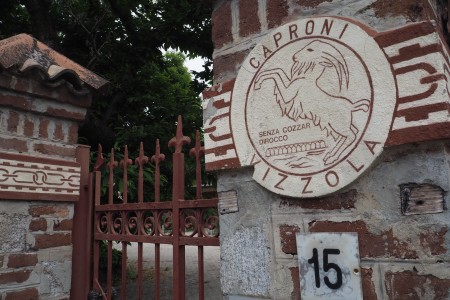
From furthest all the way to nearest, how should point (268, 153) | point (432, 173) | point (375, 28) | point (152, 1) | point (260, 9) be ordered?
point (152, 1) < point (260, 9) < point (268, 153) < point (375, 28) < point (432, 173)

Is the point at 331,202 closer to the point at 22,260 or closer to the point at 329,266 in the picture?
the point at 329,266

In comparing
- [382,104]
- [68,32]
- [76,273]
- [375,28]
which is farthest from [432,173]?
[68,32]

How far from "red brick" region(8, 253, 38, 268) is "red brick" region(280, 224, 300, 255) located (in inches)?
62.7

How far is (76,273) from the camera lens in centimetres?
250

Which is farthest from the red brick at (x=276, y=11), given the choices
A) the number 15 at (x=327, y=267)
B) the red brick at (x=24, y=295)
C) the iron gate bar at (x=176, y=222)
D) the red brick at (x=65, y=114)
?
the red brick at (x=24, y=295)

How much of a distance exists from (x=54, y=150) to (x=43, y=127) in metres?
0.16

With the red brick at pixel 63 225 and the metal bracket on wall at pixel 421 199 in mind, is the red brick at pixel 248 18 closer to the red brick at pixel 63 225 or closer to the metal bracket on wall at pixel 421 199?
the metal bracket on wall at pixel 421 199

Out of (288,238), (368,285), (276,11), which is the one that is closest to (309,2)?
(276,11)

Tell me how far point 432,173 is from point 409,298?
0.41 meters

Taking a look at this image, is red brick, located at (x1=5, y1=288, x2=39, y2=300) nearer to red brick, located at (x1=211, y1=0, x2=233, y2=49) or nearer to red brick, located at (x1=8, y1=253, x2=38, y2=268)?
red brick, located at (x1=8, y1=253, x2=38, y2=268)

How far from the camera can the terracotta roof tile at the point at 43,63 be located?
218 cm

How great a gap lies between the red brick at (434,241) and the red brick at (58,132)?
2.15m

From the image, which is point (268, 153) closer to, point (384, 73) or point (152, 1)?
point (384, 73)

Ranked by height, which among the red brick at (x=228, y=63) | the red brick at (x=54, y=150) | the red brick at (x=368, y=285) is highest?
the red brick at (x=228, y=63)
